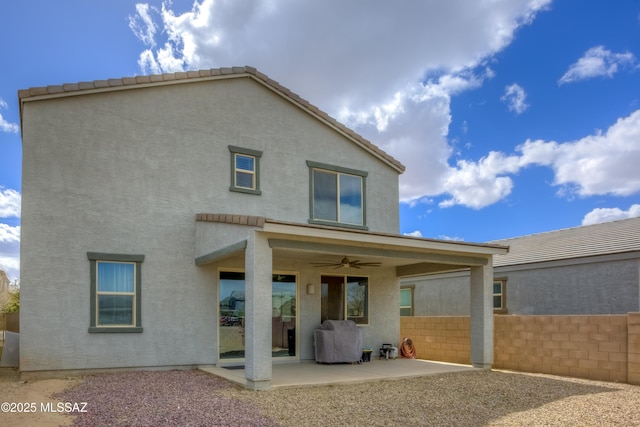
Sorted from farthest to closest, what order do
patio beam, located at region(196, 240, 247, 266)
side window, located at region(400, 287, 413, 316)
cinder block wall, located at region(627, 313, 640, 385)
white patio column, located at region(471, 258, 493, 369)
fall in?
side window, located at region(400, 287, 413, 316) → white patio column, located at region(471, 258, 493, 369) → cinder block wall, located at region(627, 313, 640, 385) → patio beam, located at region(196, 240, 247, 266)

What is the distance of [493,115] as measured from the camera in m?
17.2

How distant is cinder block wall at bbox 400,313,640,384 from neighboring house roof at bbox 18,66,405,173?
217 inches

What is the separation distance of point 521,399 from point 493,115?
36.6 feet

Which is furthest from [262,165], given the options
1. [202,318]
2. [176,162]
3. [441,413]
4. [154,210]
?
[441,413]

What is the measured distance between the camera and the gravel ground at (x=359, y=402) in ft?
22.3

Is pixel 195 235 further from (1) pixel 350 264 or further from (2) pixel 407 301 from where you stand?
(2) pixel 407 301

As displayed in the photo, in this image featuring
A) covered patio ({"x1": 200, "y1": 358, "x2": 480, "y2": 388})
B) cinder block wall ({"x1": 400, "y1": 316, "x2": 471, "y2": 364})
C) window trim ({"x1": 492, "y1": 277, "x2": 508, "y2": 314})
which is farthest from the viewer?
window trim ({"x1": 492, "y1": 277, "x2": 508, "y2": 314})

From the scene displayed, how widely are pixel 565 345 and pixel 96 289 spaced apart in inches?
412

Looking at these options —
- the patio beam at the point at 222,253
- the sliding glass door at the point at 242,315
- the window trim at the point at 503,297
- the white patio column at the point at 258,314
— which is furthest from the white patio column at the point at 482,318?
the window trim at the point at 503,297

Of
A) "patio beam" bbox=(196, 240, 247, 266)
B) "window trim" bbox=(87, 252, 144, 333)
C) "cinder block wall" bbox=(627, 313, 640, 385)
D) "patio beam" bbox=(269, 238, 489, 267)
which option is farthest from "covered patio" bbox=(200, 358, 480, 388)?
"cinder block wall" bbox=(627, 313, 640, 385)

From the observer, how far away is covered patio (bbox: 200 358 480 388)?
31.4 feet

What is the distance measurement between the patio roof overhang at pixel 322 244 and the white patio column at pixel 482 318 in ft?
1.06

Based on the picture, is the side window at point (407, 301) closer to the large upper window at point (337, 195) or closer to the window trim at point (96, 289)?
the large upper window at point (337, 195)

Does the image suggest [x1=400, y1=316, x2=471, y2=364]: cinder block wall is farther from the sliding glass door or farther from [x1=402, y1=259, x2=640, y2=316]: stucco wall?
[x1=402, y1=259, x2=640, y2=316]: stucco wall
